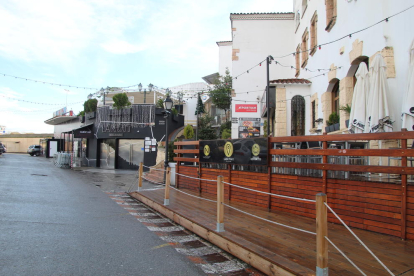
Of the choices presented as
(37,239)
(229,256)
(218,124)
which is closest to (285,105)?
(229,256)

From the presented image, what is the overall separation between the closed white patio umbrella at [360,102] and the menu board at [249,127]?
42.2 ft

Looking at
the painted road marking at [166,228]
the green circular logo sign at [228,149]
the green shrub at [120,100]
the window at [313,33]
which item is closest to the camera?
the painted road marking at [166,228]

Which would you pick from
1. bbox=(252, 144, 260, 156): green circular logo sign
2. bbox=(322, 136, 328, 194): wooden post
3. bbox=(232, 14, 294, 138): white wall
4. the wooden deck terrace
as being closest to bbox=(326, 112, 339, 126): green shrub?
bbox=(252, 144, 260, 156): green circular logo sign

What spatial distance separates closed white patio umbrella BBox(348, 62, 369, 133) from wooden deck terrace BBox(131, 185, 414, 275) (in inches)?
111

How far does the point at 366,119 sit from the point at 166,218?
16.8 feet

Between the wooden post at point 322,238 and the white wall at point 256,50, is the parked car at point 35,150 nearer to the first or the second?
the white wall at point 256,50

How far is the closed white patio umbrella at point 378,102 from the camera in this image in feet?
21.5

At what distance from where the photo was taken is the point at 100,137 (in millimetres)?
24500

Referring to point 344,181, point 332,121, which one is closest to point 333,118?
point 332,121

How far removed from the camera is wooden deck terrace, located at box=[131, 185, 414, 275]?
11.3ft

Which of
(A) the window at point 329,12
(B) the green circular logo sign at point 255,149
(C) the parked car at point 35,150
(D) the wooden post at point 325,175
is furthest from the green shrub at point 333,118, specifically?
(C) the parked car at point 35,150

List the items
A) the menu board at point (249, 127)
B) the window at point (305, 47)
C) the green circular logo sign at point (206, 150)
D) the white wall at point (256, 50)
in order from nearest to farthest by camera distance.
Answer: the green circular logo sign at point (206, 150) < the window at point (305, 47) < the menu board at point (249, 127) < the white wall at point (256, 50)

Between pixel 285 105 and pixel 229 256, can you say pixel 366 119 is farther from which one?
pixel 285 105

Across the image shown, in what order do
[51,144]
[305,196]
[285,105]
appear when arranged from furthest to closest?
[51,144]
[285,105]
[305,196]
